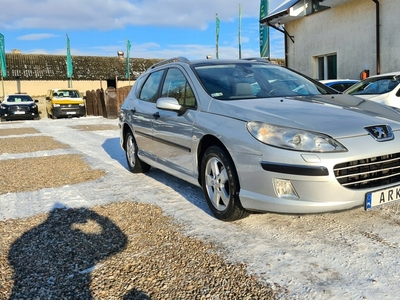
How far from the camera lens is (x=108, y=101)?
1992 cm

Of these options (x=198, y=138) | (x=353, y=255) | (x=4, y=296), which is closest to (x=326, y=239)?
(x=353, y=255)

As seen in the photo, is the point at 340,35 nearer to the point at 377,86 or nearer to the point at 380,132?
the point at 377,86

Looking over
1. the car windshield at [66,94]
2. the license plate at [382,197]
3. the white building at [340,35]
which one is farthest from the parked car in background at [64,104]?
the license plate at [382,197]

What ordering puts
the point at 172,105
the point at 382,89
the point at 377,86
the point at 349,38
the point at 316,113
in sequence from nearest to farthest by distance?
the point at 316,113 < the point at 172,105 < the point at 382,89 < the point at 377,86 < the point at 349,38

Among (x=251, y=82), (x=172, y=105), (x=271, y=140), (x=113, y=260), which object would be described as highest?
(x=251, y=82)

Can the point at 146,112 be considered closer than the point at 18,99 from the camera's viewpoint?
Yes

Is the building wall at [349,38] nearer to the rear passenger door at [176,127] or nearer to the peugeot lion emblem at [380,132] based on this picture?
the rear passenger door at [176,127]

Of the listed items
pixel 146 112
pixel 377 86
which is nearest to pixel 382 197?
pixel 146 112

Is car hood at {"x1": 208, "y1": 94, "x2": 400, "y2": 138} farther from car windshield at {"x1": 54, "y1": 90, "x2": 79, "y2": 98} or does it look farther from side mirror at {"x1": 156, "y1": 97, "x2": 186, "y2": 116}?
car windshield at {"x1": 54, "y1": 90, "x2": 79, "y2": 98}

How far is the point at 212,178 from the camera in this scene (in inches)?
145

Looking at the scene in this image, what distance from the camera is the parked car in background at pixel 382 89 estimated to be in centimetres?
762

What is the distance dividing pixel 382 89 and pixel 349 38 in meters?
6.80

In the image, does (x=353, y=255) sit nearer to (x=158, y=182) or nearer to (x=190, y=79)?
(x=190, y=79)

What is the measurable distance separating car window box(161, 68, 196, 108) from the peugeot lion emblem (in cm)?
173
